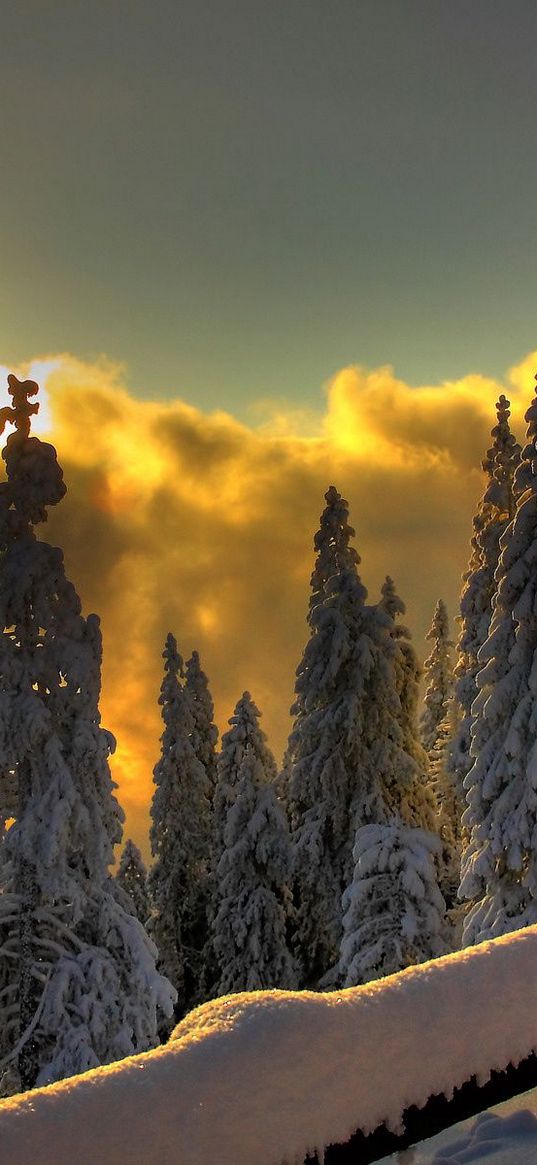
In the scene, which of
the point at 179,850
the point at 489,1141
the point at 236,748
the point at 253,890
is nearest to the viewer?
the point at 489,1141

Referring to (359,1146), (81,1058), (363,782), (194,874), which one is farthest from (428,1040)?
(194,874)

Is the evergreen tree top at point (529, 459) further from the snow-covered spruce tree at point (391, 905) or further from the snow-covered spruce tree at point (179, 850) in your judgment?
the snow-covered spruce tree at point (179, 850)

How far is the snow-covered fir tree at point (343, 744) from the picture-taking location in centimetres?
2597

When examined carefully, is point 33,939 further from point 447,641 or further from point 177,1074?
point 447,641

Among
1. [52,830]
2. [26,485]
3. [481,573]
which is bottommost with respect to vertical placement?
[52,830]

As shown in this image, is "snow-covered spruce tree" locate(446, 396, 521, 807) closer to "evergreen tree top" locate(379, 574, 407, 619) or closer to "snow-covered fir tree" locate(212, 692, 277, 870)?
"evergreen tree top" locate(379, 574, 407, 619)

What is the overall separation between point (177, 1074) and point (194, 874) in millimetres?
32991

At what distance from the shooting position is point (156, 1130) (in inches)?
121

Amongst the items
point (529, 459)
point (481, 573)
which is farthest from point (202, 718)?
point (529, 459)

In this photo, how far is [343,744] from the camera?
26.3 m

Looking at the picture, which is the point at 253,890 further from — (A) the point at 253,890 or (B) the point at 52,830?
(B) the point at 52,830

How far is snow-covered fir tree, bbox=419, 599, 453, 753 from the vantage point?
43.6 m

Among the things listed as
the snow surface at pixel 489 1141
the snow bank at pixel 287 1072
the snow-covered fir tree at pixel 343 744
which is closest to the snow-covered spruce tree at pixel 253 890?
the snow-covered fir tree at pixel 343 744

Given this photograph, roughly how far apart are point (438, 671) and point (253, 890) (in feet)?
57.6
